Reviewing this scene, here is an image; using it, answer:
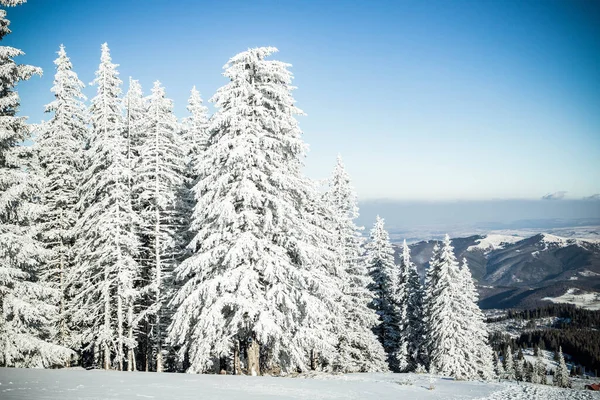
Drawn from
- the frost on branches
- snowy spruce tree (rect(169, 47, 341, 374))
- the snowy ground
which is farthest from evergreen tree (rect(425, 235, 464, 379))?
snowy spruce tree (rect(169, 47, 341, 374))

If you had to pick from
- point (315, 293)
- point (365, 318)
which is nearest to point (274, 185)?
point (315, 293)

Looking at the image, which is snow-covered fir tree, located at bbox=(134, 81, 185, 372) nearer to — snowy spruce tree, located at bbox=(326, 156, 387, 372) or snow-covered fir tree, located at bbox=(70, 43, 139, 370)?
snow-covered fir tree, located at bbox=(70, 43, 139, 370)

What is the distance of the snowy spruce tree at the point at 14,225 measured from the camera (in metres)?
15.6

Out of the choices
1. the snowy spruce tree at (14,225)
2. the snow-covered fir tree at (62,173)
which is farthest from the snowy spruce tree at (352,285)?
the snowy spruce tree at (14,225)

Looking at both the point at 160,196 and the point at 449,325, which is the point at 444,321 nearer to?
the point at 449,325

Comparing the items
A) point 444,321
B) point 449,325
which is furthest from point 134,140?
point 449,325

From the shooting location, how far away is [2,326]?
16312 millimetres

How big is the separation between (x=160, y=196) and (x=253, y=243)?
393 inches

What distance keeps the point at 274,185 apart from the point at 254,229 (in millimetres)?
2210

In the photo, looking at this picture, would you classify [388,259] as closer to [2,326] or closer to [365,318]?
[365,318]

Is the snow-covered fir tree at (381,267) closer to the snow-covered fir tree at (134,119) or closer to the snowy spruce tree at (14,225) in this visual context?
the snow-covered fir tree at (134,119)

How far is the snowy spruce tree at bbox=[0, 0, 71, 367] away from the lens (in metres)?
15.6

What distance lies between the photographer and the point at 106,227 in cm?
2205

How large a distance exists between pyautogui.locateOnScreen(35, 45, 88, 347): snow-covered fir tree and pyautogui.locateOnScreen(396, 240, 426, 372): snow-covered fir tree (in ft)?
112
